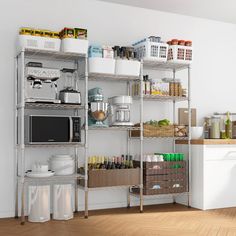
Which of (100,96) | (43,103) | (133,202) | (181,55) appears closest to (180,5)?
(181,55)

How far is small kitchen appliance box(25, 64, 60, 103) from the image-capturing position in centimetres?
438

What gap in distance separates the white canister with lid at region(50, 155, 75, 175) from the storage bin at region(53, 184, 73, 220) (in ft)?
0.51

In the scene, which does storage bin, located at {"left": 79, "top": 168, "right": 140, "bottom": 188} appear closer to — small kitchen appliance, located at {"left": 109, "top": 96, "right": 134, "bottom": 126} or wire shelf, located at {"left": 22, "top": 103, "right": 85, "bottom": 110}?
small kitchen appliance, located at {"left": 109, "top": 96, "right": 134, "bottom": 126}

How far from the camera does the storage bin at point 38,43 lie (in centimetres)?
440

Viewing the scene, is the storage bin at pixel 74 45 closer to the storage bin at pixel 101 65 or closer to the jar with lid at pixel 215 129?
the storage bin at pixel 101 65

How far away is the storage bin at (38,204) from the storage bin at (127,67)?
159cm

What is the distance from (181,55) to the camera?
5.28 meters

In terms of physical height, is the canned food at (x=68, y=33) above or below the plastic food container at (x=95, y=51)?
above

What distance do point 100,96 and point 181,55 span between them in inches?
48.5

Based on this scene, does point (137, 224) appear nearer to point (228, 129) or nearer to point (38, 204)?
point (38, 204)

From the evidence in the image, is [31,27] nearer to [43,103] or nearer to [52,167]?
[43,103]

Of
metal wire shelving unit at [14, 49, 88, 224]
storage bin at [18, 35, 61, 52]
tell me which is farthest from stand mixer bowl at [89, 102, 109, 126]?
storage bin at [18, 35, 61, 52]

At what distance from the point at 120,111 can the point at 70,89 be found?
678mm

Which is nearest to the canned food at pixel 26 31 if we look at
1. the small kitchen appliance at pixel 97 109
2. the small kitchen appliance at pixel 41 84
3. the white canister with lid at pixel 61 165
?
the small kitchen appliance at pixel 41 84
